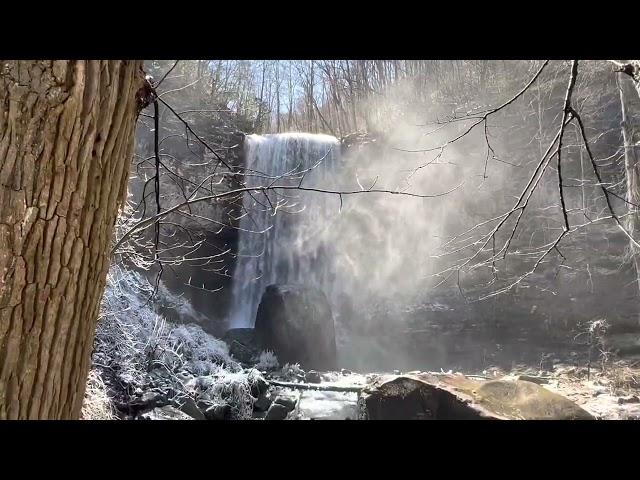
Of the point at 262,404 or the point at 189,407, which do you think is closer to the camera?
the point at 189,407

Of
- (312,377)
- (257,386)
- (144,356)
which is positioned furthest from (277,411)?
(312,377)

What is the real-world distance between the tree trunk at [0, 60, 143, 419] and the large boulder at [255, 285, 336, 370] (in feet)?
36.9

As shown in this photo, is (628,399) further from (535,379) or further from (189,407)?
(189,407)

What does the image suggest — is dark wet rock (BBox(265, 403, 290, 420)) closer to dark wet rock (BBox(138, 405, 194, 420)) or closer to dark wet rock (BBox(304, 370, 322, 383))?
dark wet rock (BBox(138, 405, 194, 420))

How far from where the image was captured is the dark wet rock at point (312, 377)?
416 inches

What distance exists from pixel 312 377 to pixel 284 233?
246 inches

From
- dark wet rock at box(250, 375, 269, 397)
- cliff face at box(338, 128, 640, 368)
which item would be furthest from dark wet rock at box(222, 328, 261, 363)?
cliff face at box(338, 128, 640, 368)

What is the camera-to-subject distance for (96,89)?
3.92 ft

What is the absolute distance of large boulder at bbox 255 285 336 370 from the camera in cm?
1239

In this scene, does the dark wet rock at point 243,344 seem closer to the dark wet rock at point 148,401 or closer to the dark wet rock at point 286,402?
the dark wet rock at point 286,402

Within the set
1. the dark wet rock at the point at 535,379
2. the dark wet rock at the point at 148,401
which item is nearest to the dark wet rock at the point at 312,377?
the dark wet rock at the point at 148,401

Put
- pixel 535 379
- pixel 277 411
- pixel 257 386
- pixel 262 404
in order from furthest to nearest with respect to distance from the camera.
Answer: pixel 535 379 < pixel 257 386 < pixel 262 404 < pixel 277 411

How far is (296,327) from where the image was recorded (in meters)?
12.5
